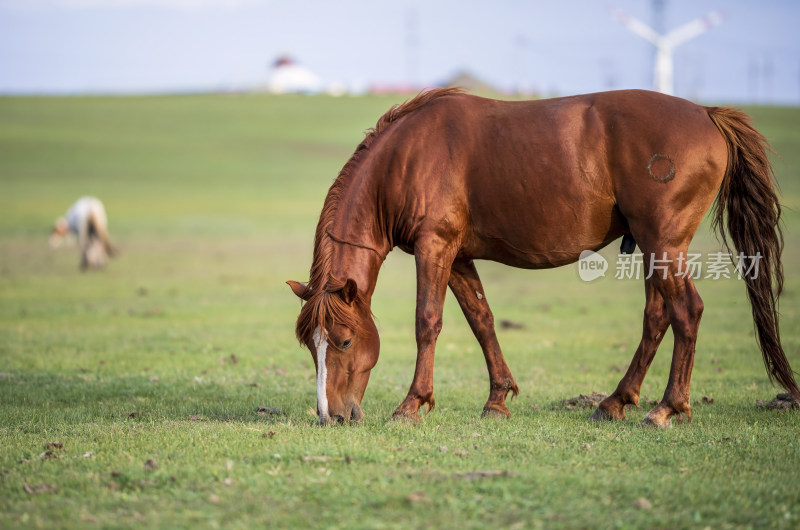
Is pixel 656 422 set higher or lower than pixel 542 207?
lower

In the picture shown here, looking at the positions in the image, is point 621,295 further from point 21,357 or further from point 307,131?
point 307,131

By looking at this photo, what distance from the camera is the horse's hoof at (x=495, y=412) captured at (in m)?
7.01

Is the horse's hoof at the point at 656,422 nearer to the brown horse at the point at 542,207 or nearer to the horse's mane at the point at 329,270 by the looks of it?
the brown horse at the point at 542,207

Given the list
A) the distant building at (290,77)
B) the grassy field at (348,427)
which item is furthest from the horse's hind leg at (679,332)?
the distant building at (290,77)

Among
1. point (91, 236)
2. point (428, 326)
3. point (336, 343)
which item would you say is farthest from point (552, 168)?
point (91, 236)

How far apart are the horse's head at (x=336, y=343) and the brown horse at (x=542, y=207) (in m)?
0.01

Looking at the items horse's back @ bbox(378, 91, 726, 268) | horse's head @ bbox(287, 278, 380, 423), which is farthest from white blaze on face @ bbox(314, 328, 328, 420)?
horse's back @ bbox(378, 91, 726, 268)

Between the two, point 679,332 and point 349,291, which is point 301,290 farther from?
point 679,332

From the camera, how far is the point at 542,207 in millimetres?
6699

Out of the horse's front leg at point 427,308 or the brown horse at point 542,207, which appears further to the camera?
the horse's front leg at point 427,308

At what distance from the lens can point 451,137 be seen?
6.83 m

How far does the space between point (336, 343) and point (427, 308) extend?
0.83m

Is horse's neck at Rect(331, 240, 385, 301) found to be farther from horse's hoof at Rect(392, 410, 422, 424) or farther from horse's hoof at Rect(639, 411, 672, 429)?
horse's hoof at Rect(639, 411, 672, 429)

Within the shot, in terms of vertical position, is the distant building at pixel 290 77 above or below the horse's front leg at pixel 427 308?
above
